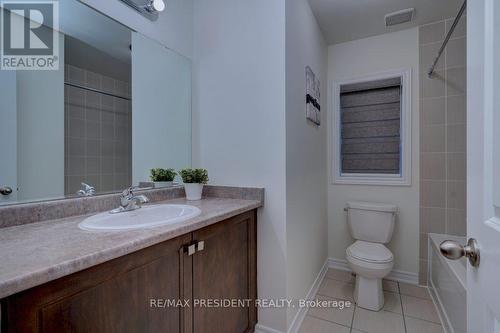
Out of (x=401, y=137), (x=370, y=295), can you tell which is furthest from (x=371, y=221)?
(x=401, y=137)

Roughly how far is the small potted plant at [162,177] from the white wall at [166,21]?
0.86m

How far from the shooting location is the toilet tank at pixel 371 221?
2229 mm

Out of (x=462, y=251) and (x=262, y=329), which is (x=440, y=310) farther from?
(x=462, y=251)

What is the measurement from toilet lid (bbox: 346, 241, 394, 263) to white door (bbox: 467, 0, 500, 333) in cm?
126

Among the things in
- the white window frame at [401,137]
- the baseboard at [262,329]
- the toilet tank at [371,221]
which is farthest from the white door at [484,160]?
the white window frame at [401,137]

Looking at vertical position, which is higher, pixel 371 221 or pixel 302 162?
pixel 302 162

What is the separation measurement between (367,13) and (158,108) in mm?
1901

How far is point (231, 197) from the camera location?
1.68 meters

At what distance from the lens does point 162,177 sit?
165 centimetres

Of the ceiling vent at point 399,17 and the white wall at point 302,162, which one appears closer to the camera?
the white wall at point 302,162

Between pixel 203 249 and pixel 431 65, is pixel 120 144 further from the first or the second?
pixel 431 65

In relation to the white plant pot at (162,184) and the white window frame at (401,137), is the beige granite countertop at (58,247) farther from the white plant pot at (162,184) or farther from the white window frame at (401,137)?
the white window frame at (401,137)

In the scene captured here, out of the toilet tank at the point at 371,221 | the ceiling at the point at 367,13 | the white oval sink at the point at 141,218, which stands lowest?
the toilet tank at the point at 371,221

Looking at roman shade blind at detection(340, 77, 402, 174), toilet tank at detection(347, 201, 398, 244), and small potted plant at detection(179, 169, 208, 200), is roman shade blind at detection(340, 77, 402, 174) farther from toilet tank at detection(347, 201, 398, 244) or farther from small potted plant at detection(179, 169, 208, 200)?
small potted plant at detection(179, 169, 208, 200)
